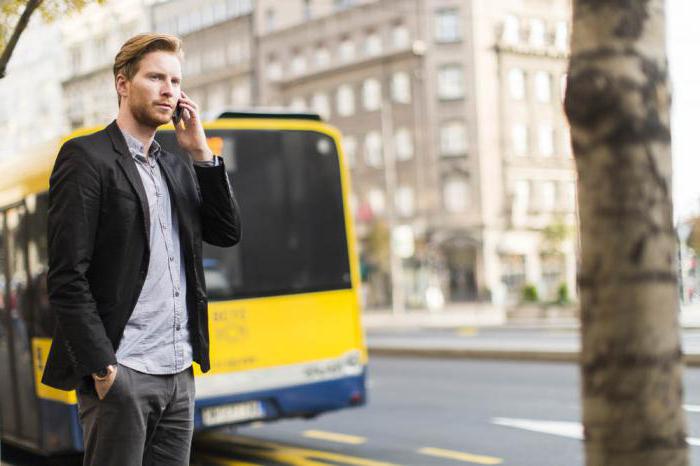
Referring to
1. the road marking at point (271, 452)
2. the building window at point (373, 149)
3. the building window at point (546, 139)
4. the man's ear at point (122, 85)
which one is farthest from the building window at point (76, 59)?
the man's ear at point (122, 85)

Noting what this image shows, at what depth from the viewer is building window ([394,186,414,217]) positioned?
2297 inches

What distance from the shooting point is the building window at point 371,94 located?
6025 centimetres

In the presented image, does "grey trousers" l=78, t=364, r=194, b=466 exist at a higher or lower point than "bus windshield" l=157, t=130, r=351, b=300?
lower

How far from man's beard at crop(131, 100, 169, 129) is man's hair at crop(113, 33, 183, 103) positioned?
0.31 feet

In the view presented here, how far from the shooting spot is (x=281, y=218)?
9.14 meters

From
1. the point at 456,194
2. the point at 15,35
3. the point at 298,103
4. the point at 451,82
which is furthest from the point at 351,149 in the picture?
the point at 15,35

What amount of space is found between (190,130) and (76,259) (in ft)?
1.99

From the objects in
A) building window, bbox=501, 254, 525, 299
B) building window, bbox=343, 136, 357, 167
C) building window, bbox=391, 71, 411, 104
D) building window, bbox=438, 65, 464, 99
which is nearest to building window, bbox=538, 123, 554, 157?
building window, bbox=438, 65, 464, 99

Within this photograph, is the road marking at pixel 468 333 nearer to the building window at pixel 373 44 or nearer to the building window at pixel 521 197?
the building window at pixel 521 197

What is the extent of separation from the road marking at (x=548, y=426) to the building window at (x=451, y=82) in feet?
154

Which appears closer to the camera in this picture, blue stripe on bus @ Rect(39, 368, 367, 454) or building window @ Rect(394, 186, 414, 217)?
blue stripe on bus @ Rect(39, 368, 367, 454)

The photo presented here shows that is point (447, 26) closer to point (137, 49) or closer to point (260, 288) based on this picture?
point (260, 288)

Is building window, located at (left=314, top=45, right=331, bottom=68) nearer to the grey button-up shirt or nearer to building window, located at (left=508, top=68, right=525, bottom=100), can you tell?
building window, located at (left=508, top=68, right=525, bottom=100)

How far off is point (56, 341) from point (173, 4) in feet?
239
